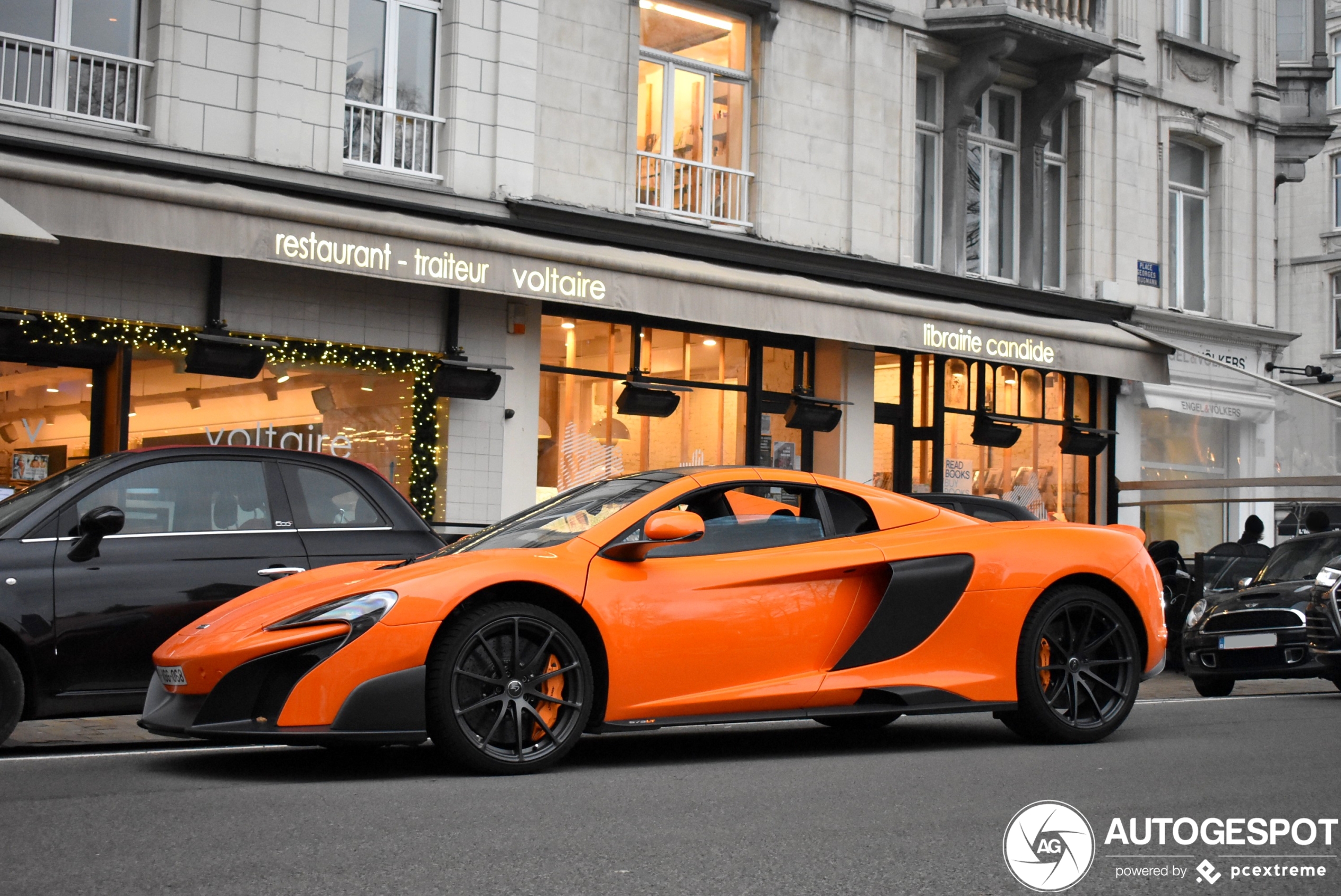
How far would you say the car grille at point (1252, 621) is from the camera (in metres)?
12.1

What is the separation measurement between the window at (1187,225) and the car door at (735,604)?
63.6 feet

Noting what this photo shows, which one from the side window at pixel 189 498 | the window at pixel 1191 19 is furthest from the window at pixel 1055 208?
the side window at pixel 189 498

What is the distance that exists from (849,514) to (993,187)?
16.1 m

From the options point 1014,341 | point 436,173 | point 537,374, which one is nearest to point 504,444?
point 537,374

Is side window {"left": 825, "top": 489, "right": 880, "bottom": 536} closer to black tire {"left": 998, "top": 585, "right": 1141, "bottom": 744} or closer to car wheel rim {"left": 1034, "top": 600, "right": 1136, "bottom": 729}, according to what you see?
black tire {"left": 998, "top": 585, "right": 1141, "bottom": 744}

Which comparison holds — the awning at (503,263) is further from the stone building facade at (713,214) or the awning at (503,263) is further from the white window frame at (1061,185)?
the white window frame at (1061,185)

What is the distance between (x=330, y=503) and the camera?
819 centimetres

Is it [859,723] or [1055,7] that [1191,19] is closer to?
[1055,7]

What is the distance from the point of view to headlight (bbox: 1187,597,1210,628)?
12.8 m

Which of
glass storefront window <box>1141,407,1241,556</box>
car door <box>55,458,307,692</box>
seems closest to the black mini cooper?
car door <box>55,458,307,692</box>

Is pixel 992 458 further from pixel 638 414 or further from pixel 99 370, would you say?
pixel 99 370

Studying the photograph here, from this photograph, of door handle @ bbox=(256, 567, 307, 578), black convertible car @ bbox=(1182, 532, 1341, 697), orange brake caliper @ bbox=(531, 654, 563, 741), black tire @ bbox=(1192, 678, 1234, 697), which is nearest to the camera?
orange brake caliper @ bbox=(531, 654, 563, 741)

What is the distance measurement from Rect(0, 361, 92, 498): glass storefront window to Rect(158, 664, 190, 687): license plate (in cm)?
735

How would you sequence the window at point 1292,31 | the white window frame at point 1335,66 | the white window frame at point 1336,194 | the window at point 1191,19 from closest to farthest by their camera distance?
the window at point 1191,19
the window at point 1292,31
the white window frame at point 1336,194
the white window frame at point 1335,66
